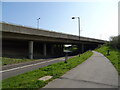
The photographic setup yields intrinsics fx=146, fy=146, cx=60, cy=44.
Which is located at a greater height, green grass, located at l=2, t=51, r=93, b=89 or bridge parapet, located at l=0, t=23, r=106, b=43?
bridge parapet, located at l=0, t=23, r=106, b=43

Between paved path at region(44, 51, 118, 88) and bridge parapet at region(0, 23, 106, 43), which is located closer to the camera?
paved path at region(44, 51, 118, 88)

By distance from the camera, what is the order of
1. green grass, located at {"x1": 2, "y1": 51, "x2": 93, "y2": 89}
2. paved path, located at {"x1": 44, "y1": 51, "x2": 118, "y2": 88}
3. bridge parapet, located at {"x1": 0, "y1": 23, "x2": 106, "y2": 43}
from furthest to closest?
bridge parapet, located at {"x1": 0, "y1": 23, "x2": 106, "y2": 43} → green grass, located at {"x1": 2, "y1": 51, "x2": 93, "y2": 89} → paved path, located at {"x1": 44, "y1": 51, "x2": 118, "y2": 88}

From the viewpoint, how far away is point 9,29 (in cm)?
2509

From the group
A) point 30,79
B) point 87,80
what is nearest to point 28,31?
point 30,79

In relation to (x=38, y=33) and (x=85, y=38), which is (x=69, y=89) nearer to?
(x=38, y=33)

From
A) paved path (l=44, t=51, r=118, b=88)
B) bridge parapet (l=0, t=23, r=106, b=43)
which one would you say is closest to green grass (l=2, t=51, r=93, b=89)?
paved path (l=44, t=51, r=118, b=88)

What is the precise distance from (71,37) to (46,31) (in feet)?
51.8

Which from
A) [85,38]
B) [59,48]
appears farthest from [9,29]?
[59,48]

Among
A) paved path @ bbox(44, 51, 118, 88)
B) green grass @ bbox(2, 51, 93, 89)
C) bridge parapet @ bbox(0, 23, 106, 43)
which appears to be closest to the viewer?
paved path @ bbox(44, 51, 118, 88)

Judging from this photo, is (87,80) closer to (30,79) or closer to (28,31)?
(30,79)

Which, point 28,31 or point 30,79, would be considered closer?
point 30,79

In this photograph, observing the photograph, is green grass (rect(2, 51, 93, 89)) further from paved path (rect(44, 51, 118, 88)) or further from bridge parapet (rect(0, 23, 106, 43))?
bridge parapet (rect(0, 23, 106, 43))

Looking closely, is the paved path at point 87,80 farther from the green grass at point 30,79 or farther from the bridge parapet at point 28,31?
the bridge parapet at point 28,31

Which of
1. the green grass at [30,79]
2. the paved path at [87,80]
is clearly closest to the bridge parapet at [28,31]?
the green grass at [30,79]
